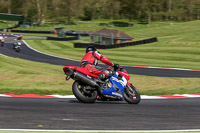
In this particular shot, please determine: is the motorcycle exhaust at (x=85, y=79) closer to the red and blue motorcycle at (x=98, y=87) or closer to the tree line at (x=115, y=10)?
the red and blue motorcycle at (x=98, y=87)

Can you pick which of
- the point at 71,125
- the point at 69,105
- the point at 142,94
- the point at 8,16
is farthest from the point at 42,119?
the point at 8,16

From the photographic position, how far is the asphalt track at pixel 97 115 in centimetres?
556

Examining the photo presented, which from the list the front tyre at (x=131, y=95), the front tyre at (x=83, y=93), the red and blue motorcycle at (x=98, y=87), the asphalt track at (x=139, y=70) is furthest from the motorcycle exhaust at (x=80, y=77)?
the asphalt track at (x=139, y=70)

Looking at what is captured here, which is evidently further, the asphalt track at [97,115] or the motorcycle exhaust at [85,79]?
the motorcycle exhaust at [85,79]

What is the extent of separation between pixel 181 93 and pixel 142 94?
4.35 feet

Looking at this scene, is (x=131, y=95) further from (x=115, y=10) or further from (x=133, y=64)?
(x=115, y=10)

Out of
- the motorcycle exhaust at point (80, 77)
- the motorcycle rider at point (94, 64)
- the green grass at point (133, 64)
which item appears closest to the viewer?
the motorcycle exhaust at point (80, 77)

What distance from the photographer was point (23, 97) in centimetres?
823

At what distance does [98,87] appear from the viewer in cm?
765

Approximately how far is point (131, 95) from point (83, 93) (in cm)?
131

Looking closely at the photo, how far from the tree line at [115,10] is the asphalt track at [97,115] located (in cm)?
8282

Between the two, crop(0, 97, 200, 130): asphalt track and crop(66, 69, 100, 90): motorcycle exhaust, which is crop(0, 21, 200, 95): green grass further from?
crop(66, 69, 100, 90): motorcycle exhaust

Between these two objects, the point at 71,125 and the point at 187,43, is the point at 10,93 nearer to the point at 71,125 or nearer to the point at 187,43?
the point at 71,125

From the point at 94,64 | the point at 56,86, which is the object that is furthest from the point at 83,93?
the point at 56,86
